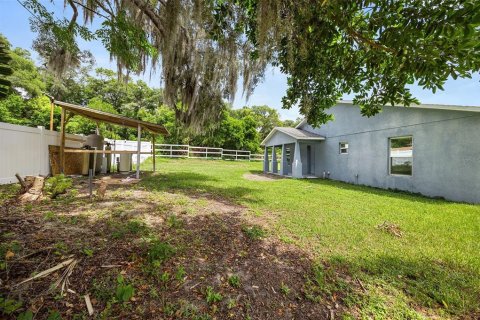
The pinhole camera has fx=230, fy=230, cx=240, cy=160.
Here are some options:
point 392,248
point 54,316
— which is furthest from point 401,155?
point 54,316

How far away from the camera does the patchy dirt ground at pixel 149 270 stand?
1.93m

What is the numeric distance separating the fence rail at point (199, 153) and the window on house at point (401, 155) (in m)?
17.1

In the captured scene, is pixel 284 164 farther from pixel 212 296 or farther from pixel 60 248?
pixel 60 248

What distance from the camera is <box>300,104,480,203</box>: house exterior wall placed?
700cm

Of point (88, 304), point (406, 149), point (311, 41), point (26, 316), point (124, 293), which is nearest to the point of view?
point (26, 316)

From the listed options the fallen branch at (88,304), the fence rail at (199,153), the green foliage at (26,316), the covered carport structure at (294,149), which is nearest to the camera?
the green foliage at (26,316)

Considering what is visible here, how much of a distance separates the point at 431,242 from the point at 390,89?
2.63m

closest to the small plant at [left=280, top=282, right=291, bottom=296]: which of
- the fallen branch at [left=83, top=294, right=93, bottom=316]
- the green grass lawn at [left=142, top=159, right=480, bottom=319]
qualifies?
the green grass lawn at [left=142, top=159, right=480, bottom=319]

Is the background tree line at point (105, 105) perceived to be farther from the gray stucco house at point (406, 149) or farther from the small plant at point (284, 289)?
the small plant at point (284, 289)

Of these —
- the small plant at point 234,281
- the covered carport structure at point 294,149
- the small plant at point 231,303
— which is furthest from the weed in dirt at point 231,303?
the covered carport structure at point 294,149

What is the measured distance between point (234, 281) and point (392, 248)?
265 cm

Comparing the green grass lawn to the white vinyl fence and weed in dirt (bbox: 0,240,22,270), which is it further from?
the white vinyl fence

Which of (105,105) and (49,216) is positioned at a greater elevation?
(105,105)

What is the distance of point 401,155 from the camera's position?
9.08 metres
